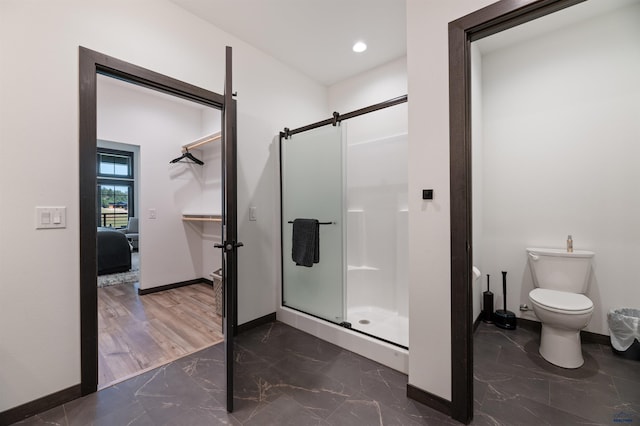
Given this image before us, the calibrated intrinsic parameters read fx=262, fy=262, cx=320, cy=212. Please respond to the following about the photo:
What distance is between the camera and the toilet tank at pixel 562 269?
2.12m

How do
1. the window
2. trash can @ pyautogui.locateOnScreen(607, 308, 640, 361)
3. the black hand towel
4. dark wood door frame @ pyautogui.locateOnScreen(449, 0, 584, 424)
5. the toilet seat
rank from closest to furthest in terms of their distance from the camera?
dark wood door frame @ pyautogui.locateOnScreen(449, 0, 584, 424)
the toilet seat
trash can @ pyautogui.locateOnScreen(607, 308, 640, 361)
the black hand towel
the window

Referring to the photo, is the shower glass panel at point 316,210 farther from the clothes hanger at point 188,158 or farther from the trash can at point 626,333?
the trash can at point 626,333

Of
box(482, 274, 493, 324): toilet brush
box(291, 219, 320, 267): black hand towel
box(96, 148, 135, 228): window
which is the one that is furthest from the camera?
box(96, 148, 135, 228): window

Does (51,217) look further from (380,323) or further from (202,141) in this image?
(380,323)

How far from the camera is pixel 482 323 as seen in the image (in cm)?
261

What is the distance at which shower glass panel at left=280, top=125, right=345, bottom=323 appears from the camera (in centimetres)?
229

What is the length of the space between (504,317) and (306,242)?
2011 mm

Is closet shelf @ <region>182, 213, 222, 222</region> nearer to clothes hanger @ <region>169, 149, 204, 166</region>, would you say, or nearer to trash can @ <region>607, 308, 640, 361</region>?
clothes hanger @ <region>169, 149, 204, 166</region>

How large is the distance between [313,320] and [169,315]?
1634mm

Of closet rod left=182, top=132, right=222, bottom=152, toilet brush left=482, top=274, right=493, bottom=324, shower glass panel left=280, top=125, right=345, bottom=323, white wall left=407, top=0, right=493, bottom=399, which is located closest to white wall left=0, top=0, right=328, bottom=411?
shower glass panel left=280, top=125, right=345, bottom=323

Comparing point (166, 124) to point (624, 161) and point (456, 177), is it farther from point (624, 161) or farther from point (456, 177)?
point (624, 161)

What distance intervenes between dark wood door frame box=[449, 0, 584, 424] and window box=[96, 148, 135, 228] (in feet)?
23.8

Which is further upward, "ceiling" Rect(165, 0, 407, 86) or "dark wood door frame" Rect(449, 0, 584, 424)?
"ceiling" Rect(165, 0, 407, 86)

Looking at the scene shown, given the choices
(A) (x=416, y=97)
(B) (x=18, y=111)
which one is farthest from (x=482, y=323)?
(B) (x=18, y=111)
